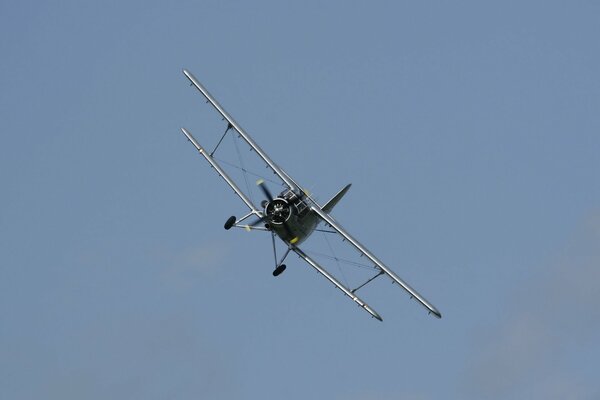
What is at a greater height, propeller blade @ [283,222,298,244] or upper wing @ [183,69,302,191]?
upper wing @ [183,69,302,191]

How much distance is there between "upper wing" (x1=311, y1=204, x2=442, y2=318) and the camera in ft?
330

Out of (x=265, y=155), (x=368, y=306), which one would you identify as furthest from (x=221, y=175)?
(x=368, y=306)

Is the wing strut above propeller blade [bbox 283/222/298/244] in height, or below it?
below

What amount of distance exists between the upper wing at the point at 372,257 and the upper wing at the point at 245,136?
168 cm

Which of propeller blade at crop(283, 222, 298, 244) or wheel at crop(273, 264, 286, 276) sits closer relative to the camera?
propeller blade at crop(283, 222, 298, 244)

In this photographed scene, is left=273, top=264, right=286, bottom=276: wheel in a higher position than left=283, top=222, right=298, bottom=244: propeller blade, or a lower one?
lower

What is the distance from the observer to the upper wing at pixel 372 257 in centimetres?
10056

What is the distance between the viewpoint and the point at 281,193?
10250 cm

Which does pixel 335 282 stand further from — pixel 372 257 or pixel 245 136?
pixel 245 136

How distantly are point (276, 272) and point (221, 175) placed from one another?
5.97 m

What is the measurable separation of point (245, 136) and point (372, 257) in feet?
29.6

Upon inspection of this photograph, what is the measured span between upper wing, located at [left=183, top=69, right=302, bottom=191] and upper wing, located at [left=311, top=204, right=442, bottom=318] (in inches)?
66.2

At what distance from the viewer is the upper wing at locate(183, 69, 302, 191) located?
339ft

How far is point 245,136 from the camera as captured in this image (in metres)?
106
